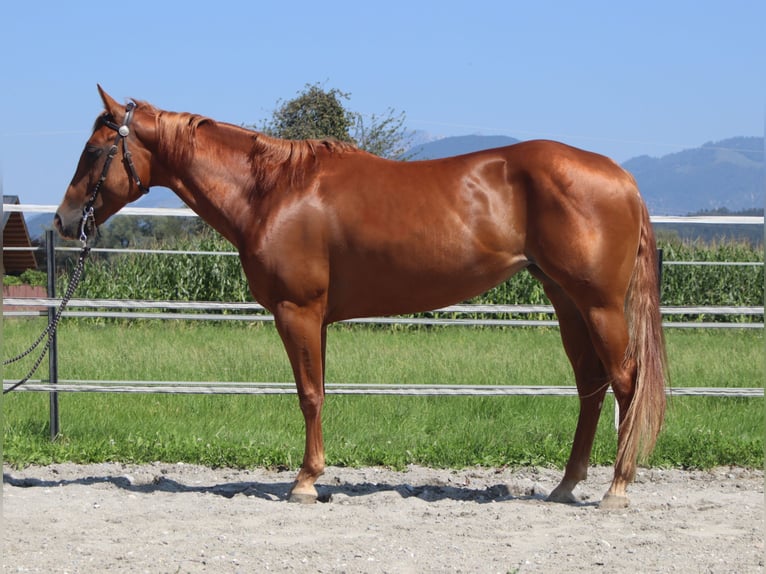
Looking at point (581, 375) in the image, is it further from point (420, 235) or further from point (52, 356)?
point (52, 356)

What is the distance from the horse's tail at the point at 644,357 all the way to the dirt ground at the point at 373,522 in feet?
1.20

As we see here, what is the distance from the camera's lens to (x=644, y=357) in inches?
184

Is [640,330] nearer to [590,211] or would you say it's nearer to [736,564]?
[590,211]

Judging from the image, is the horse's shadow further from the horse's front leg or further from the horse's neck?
the horse's neck

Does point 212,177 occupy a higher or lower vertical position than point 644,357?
higher

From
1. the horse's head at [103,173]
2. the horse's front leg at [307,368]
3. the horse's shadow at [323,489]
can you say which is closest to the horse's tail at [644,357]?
the horse's shadow at [323,489]

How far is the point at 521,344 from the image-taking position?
1112 cm

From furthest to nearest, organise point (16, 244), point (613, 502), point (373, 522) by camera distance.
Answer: point (16, 244) → point (613, 502) → point (373, 522)

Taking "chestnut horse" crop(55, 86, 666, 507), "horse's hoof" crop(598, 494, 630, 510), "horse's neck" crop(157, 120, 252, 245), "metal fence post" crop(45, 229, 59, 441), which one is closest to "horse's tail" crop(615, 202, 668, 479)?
"chestnut horse" crop(55, 86, 666, 507)

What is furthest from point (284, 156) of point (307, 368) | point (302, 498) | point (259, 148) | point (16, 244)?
point (16, 244)

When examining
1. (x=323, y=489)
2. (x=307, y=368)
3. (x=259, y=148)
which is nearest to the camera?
(x=307, y=368)

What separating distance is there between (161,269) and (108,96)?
10.2 m

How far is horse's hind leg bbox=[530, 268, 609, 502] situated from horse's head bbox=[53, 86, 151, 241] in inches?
94.7

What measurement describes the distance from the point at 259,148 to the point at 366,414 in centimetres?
263
